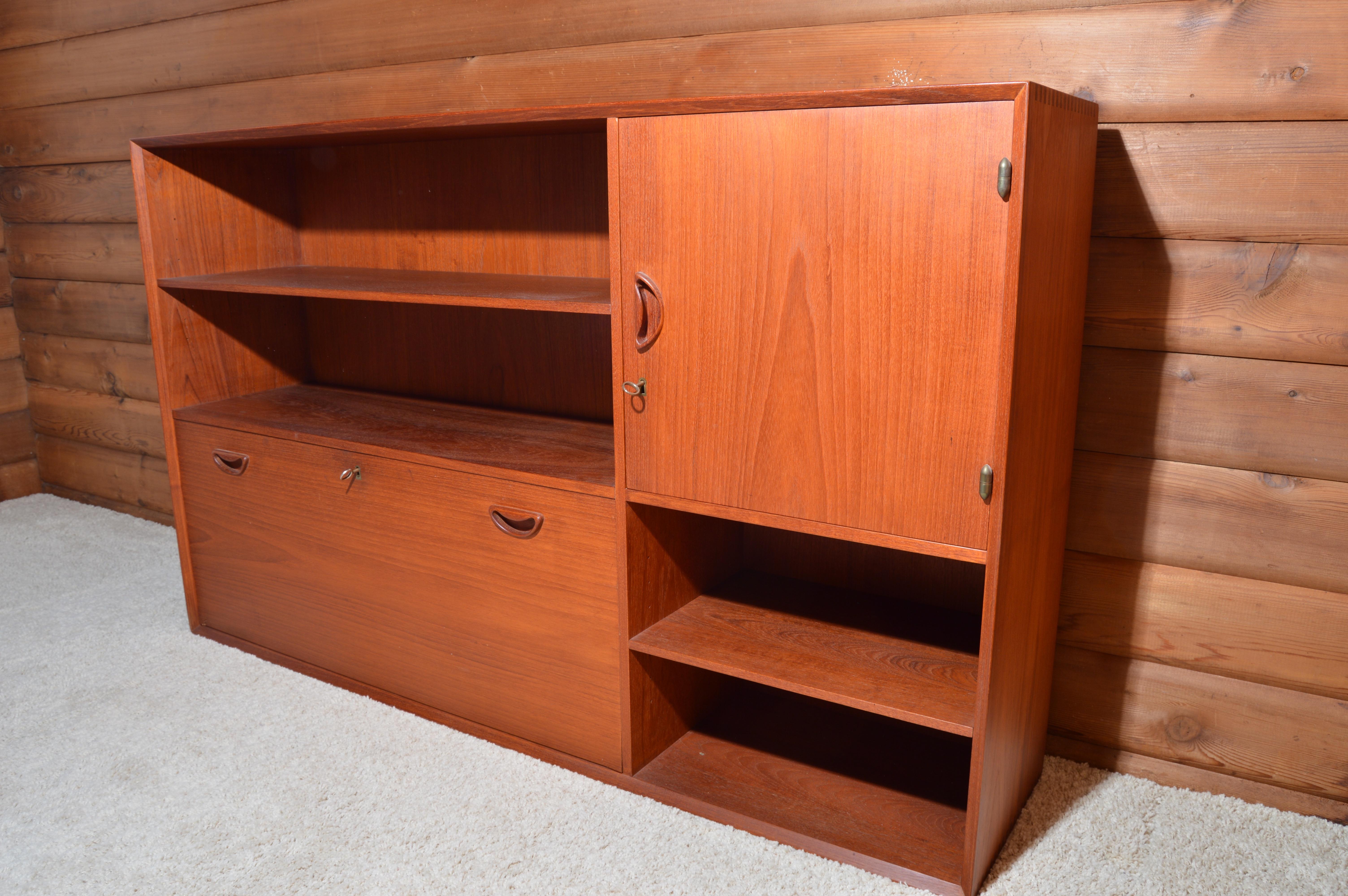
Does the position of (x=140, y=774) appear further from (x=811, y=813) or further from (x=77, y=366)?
(x=77, y=366)

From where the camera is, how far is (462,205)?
220 centimetres

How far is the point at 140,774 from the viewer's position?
180 cm

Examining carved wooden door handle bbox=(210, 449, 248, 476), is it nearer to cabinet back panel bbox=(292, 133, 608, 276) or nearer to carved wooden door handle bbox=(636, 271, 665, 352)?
cabinet back panel bbox=(292, 133, 608, 276)

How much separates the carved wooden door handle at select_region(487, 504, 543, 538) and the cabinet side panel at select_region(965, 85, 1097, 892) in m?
0.77

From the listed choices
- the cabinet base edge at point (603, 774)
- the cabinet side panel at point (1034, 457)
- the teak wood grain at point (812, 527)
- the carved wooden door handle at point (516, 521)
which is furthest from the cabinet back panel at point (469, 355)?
the cabinet side panel at point (1034, 457)

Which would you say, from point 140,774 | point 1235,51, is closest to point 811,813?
point 140,774

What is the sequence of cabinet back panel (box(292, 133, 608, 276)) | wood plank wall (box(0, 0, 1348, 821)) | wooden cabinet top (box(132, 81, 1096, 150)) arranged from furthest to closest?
cabinet back panel (box(292, 133, 608, 276)) → wood plank wall (box(0, 0, 1348, 821)) → wooden cabinet top (box(132, 81, 1096, 150))

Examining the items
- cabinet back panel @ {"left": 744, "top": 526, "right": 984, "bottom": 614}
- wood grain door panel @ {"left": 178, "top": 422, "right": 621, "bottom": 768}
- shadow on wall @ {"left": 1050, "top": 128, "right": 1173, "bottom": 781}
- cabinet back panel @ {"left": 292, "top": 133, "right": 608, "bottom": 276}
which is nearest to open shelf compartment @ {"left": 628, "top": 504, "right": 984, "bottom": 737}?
cabinet back panel @ {"left": 744, "top": 526, "right": 984, "bottom": 614}

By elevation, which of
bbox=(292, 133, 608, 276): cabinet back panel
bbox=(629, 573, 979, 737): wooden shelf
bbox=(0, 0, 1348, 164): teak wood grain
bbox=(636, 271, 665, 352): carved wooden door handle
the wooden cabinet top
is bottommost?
bbox=(629, 573, 979, 737): wooden shelf

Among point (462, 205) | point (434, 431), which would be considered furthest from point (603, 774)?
point (462, 205)

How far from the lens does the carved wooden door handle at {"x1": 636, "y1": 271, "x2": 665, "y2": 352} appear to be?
153 cm

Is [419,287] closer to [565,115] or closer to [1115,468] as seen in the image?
[565,115]

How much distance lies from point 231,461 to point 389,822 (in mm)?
920

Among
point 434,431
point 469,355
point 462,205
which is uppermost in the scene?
point 462,205
